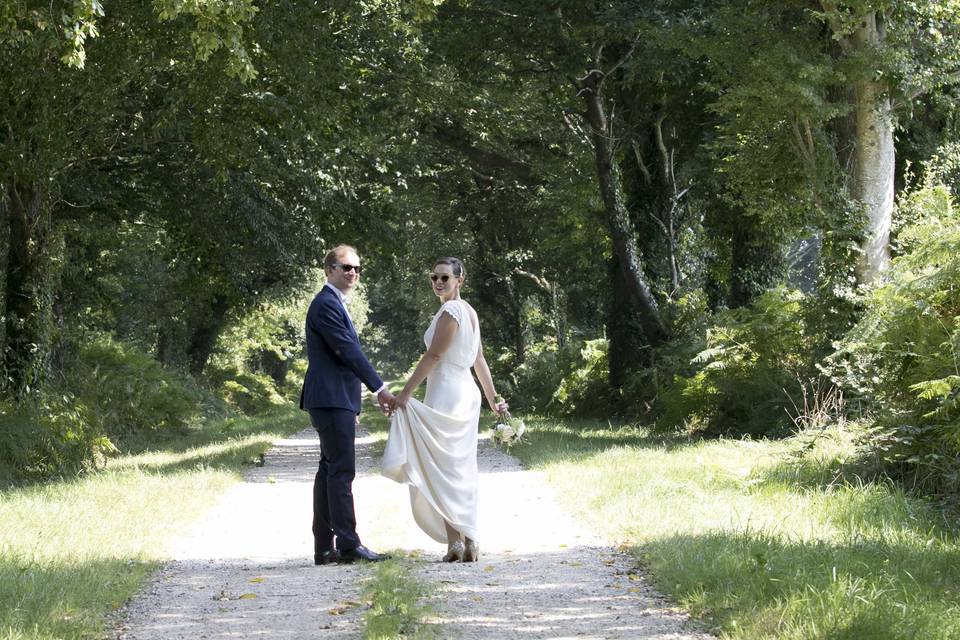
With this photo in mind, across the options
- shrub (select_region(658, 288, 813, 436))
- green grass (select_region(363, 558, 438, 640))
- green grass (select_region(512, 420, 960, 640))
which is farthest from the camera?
shrub (select_region(658, 288, 813, 436))

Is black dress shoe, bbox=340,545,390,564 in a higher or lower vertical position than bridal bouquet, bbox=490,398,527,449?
lower

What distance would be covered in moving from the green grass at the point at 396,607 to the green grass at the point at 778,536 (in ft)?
4.93

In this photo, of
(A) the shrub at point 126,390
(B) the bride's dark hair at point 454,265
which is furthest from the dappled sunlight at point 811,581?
(A) the shrub at point 126,390

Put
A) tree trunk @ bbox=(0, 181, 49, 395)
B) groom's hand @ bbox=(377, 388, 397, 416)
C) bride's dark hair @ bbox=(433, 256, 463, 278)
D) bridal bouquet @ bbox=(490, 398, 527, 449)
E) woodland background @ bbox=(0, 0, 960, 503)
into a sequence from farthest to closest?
tree trunk @ bbox=(0, 181, 49, 395) < woodland background @ bbox=(0, 0, 960, 503) < bridal bouquet @ bbox=(490, 398, 527, 449) < bride's dark hair @ bbox=(433, 256, 463, 278) < groom's hand @ bbox=(377, 388, 397, 416)

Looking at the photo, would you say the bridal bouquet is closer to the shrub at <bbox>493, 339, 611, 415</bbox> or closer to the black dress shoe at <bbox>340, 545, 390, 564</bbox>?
the black dress shoe at <bbox>340, 545, 390, 564</bbox>

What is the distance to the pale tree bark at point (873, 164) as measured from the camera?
1619 cm

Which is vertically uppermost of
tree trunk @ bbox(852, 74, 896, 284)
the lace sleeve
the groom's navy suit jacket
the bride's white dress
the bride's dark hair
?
tree trunk @ bbox(852, 74, 896, 284)

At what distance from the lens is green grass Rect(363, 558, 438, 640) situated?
6426mm

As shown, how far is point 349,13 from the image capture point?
861 inches

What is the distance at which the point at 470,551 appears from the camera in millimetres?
9133

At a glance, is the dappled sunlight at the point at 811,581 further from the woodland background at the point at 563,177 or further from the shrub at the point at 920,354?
the woodland background at the point at 563,177

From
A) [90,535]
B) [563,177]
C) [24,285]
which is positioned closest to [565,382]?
[563,177]

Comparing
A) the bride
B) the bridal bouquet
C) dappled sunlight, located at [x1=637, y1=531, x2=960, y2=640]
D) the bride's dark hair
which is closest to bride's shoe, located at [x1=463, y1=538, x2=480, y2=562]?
the bride

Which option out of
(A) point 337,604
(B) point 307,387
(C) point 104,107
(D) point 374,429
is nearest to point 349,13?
(C) point 104,107
